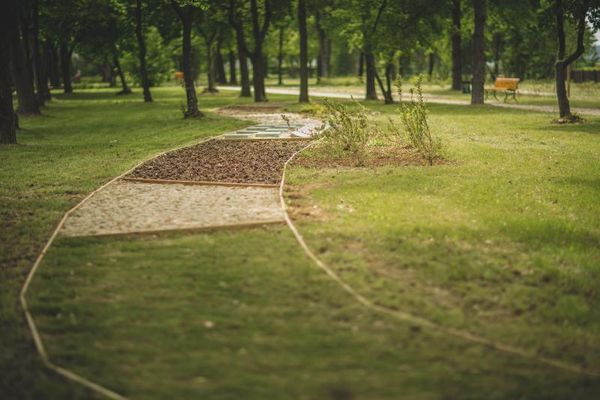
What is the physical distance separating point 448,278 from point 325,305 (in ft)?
4.15

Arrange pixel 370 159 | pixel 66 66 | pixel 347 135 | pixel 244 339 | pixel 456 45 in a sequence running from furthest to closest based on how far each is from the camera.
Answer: pixel 66 66, pixel 456 45, pixel 370 159, pixel 347 135, pixel 244 339

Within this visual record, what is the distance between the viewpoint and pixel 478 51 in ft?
86.3

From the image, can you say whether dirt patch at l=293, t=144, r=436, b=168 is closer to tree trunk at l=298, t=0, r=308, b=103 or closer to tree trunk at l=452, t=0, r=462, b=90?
tree trunk at l=298, t=0, r=308, b=103

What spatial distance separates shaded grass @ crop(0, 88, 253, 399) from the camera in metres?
4.39

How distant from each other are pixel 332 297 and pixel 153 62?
4890cm

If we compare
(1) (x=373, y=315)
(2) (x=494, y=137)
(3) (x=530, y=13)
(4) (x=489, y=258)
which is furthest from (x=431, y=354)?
(3) (x=530, y=13)

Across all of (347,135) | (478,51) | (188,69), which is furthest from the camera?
(478,51)

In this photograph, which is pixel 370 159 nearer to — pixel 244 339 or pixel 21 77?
pixel 244 339

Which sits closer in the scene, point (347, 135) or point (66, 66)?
point (347, 135)

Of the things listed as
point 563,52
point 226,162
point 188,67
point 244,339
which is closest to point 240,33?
point 188,67

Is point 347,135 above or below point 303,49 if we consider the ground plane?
below

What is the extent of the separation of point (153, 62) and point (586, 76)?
33197mm

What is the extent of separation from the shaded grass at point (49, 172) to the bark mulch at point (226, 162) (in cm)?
71

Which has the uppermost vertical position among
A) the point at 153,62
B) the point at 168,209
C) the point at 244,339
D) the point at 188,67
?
the point at 153,62
